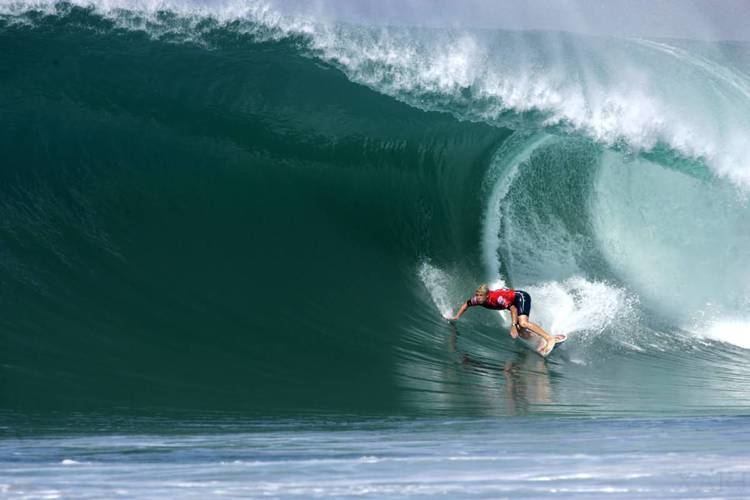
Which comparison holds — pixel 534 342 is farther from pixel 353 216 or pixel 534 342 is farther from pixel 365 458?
pixel 365 458

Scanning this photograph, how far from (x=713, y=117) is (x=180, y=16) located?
783 centimetres

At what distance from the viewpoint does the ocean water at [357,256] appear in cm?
495

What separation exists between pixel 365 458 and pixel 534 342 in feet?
15.9

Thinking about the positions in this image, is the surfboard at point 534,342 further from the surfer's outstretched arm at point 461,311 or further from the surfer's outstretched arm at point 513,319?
the surfer's outstretched arm at point 461,311

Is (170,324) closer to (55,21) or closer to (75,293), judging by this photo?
(75,293)

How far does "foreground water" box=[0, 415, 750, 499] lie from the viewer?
4.16m

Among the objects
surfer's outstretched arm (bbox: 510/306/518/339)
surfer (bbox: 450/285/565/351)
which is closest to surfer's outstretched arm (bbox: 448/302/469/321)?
surfer (bbox: 450/285/565/351)

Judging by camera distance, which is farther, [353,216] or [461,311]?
[353,216]

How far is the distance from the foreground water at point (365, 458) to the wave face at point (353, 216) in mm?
692

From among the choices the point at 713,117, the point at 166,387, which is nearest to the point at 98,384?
the point at 166,387

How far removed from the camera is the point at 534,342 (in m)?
9.28

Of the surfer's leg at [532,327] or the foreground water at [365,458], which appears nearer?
the foreground water at [365,458]

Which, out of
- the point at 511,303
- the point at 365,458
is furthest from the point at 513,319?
the point at 365,458

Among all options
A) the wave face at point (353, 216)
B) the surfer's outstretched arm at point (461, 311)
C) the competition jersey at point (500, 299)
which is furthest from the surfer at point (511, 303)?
the wave face at point (353, 216)
